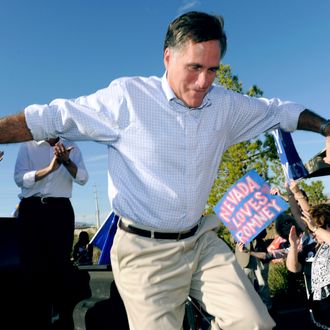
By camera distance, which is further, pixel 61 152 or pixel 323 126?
pixel 61 152

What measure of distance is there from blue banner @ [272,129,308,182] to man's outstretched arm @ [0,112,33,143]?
2253 millimetres

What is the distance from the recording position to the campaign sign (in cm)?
333

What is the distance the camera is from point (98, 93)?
84.7 inches

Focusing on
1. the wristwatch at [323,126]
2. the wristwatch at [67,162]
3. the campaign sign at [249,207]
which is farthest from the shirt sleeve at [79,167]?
the wristwatch at [323,126]

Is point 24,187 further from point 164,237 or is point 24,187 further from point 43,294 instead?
point 164,237

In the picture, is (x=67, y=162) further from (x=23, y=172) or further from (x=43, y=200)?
(x=23, y=172)

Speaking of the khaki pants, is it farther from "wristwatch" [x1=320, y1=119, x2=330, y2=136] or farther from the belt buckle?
the belt buckle

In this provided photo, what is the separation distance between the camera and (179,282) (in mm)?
2100

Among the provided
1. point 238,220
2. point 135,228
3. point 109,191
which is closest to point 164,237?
point 135,228

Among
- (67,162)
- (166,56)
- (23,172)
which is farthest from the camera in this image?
(23,172)

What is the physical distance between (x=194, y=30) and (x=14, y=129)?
3.31 ft

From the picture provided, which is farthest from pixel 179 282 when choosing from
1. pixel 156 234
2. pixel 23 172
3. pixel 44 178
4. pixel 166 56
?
pixel 23 172

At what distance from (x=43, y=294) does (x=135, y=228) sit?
185cm

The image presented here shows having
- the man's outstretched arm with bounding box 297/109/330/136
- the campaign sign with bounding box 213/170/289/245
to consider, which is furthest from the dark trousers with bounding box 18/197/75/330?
the man's outstretched arm with bounding box 297/109/330/136
